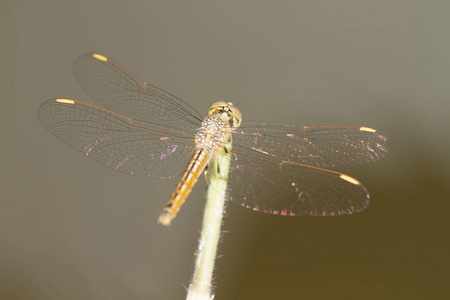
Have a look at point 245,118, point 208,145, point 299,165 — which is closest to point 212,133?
point 208,145

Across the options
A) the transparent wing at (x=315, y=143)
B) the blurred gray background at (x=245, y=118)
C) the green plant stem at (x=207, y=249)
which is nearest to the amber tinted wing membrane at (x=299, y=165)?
the transparent wing at (x=315, y=143)

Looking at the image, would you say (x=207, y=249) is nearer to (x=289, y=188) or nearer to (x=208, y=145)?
(x=289, y=188)

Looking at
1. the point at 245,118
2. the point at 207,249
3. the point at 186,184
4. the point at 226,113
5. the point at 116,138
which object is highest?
the point at 245,118

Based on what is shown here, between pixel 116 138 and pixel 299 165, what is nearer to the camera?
pixel 299 165

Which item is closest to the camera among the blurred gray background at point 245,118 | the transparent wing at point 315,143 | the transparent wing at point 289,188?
the transparent wing at point 289,188

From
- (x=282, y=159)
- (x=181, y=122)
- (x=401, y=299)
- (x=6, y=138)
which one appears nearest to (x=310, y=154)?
(x=282, y=159)

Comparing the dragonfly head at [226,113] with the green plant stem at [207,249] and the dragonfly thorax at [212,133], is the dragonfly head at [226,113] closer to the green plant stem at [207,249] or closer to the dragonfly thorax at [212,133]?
the dragonfly thorax at [212,133]

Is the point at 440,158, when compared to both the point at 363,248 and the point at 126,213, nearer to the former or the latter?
the point at 363,248
